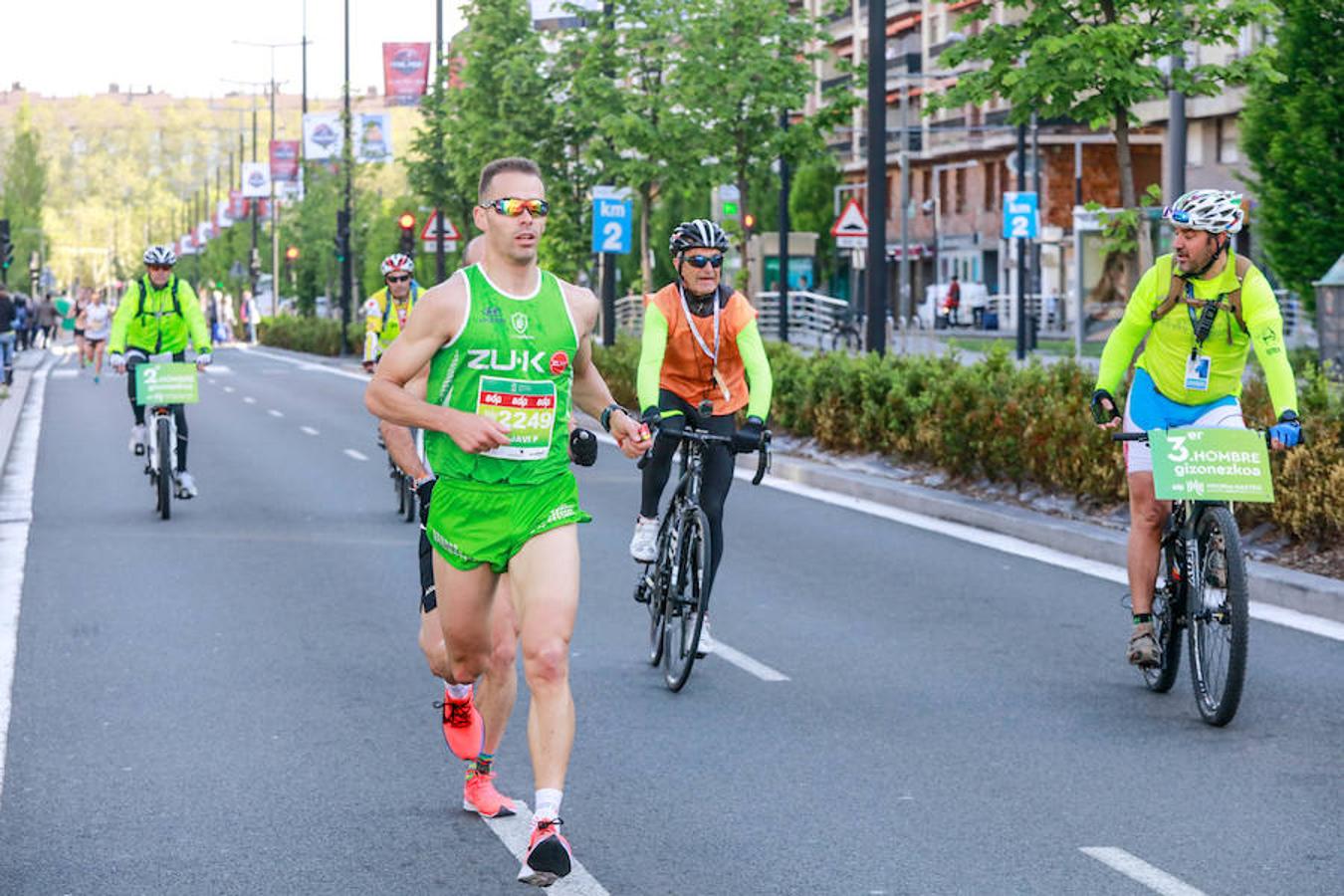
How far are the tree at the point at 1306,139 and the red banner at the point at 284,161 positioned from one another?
58.8 metres

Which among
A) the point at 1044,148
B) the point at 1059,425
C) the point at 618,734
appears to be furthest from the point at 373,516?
the point at 1044,148

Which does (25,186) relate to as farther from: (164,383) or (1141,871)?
(1141,871)

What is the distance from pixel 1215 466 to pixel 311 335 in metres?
59.7


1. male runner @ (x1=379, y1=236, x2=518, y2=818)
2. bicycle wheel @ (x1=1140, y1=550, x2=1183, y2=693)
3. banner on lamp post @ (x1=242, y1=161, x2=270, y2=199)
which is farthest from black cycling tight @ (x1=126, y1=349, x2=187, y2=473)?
banner on lamp post @ (x1=242, y1=161, x2=270, y2=199)

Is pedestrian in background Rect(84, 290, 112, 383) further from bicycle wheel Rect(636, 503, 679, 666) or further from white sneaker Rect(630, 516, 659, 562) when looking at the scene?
bicycle wheel Rect(636, 503, 679, 666)

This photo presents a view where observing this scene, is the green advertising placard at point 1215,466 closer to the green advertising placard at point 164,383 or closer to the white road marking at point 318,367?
the green advertising placard at point 164,383

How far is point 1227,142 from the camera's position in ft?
230

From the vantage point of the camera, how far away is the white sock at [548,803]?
587 centimetres

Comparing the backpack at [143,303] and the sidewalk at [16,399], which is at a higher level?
the backpack at [143,303]

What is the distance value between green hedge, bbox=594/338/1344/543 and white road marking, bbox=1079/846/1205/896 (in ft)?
19.8

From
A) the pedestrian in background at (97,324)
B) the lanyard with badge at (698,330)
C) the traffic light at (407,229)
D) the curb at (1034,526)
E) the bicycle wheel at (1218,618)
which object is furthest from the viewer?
the traffic light at (407,229)

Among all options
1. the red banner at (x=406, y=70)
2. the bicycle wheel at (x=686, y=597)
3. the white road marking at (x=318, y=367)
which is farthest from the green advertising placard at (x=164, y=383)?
the red banner at (x=406, y=70)

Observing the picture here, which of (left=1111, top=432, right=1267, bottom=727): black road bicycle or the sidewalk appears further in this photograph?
the sidewalk

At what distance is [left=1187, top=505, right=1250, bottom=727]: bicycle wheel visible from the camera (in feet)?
27.0
